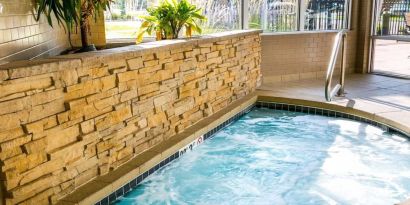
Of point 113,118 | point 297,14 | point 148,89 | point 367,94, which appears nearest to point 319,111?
point 367,94

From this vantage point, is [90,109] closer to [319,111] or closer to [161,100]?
[161,100]

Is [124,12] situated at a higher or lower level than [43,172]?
higher

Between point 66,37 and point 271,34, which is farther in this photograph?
point 271,34

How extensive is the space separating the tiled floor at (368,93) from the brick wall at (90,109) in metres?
1.78

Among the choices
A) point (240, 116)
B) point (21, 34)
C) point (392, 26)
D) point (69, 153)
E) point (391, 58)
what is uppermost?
point (392, 26)

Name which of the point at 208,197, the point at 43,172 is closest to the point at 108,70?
Answer: the point at 43,172

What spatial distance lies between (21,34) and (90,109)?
30.4 inches

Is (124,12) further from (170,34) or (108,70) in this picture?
(108,70)

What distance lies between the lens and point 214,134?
4465 mm

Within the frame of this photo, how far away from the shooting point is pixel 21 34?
2896 mm

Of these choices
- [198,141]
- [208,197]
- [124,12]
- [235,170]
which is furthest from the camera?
[124,12]

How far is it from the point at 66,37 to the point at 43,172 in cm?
259

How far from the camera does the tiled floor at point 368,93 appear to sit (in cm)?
471

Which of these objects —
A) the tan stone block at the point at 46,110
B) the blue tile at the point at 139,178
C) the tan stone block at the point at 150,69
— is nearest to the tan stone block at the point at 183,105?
the tan stone block at the point at 150,69
